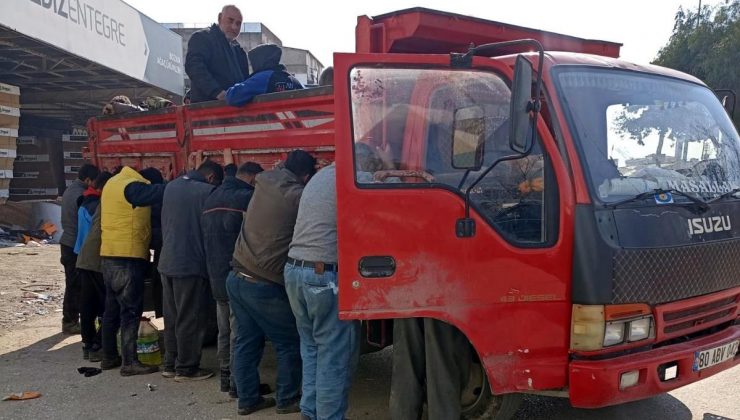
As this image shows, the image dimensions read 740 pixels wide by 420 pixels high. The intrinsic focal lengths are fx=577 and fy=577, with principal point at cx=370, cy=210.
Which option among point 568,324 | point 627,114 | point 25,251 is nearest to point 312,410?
point 568,324

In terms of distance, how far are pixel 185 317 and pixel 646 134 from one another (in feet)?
12.1

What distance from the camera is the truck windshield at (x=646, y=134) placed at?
2.89 meters

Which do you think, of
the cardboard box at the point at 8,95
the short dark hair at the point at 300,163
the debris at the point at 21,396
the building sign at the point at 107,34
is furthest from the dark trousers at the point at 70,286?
the cardboard box at the point at 8,95

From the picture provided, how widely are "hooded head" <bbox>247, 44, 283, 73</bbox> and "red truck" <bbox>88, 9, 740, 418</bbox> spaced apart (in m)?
2.25

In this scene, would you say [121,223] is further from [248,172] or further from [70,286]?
[70,286]

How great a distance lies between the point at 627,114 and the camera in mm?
3096

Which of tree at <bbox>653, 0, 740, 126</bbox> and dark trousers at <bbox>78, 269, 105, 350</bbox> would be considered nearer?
dark trousers at <bbox>78, 269, 105, 350</bbox>

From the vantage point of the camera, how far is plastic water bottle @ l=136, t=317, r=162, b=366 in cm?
520

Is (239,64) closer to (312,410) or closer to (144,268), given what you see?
(144,268)

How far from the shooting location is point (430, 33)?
3564 mm

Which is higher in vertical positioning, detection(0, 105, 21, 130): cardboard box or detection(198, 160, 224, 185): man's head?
detection(0, 105, 21, 130): cardboard box

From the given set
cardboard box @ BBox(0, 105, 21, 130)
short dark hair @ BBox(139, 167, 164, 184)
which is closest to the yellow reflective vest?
short dark hair @ BBox(139, 167, 164, 184)

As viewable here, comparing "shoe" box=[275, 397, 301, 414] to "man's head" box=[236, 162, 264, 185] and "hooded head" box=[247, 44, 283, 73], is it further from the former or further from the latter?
"hooded head" box=[247, 44, 283, 73]

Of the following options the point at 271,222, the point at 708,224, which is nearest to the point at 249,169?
the point at 271,222
